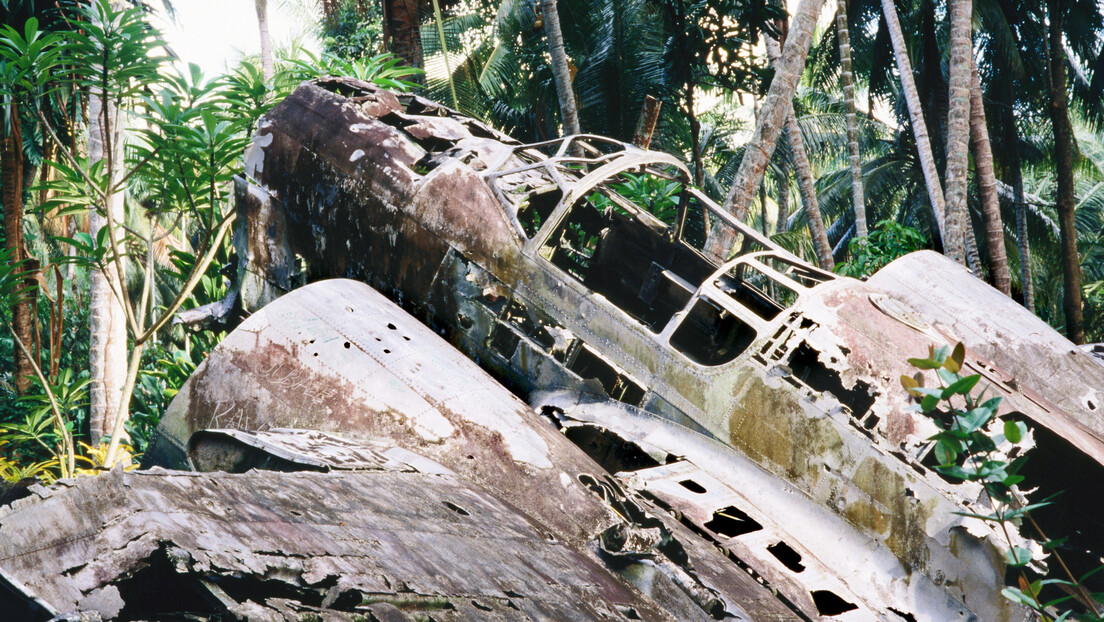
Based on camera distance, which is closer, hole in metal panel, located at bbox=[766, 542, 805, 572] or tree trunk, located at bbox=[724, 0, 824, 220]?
hole in metal panel, located at bbox=[766, 542, 805, 572]

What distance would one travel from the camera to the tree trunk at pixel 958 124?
13219mm

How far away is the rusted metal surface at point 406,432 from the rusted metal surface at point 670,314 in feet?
2.24

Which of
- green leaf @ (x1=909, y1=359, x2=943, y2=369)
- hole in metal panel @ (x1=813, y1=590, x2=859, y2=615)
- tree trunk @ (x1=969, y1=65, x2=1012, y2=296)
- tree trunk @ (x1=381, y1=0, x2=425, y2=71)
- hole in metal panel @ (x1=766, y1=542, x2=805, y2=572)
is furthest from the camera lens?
tree trunk @ (x1=381, y1=0, x2=425, y2=71)

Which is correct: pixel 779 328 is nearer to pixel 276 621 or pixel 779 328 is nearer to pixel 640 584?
pixel 640 584

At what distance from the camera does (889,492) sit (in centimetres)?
586


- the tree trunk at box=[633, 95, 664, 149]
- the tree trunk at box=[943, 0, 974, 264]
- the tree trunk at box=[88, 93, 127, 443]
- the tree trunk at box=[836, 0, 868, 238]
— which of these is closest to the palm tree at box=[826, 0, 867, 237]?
the tree trunk at box=[836, 0, 868, 238]

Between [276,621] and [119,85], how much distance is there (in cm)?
999

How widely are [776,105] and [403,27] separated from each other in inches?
294

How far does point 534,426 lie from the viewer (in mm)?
6211

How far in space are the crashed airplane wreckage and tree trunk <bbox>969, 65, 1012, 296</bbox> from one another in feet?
21.5

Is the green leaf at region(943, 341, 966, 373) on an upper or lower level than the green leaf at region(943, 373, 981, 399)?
upper

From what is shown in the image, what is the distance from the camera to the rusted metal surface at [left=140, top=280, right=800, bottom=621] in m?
5.20

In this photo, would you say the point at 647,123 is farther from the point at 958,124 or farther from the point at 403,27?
the point at 958,124

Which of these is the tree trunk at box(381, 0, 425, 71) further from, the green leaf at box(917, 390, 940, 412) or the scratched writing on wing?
the green leaf at box(917, 390, 940, 412)
